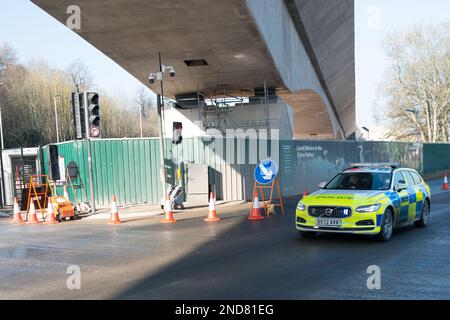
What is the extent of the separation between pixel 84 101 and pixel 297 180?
10.5 meters

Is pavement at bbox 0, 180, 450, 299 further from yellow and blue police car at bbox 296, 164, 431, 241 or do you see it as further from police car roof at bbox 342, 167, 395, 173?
police car roof at bbox 342, 167, 395, 173

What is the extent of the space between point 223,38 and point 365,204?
30.6 feet

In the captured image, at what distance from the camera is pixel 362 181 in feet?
34.7

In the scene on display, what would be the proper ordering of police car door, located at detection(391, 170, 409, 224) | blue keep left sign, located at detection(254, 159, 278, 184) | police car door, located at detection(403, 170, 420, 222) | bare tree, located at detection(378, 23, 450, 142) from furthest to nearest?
bare tree, located at detection(378, 23, 450, 142) < blue keep left sign, located at detection(254, 159, 278, 184) < police car door, located at detection(403, 170, 420, 222) < police car door, located at detection(391, 170, 409, 224)

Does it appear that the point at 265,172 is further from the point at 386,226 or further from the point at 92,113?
the point at 92,113

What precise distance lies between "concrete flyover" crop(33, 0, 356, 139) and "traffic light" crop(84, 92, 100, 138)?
1.96 metres

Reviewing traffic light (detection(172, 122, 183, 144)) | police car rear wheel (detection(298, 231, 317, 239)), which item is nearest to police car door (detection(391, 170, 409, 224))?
police car rear wheel (detection(298, 231, 317, 239))

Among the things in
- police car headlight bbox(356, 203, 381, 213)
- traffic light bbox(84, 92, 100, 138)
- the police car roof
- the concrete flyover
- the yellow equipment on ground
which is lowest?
the yellow equipment on ground

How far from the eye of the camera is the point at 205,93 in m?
27.2

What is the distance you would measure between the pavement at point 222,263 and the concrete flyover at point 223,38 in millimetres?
6197

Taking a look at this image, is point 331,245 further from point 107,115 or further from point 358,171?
point 107,115

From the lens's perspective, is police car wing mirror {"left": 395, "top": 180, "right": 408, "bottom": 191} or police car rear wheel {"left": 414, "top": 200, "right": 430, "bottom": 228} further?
police car rear wheel {"left": 414, "top": 200, "right": 430, "bottom": 228}

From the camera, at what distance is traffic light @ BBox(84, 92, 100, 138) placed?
53.4 ft
